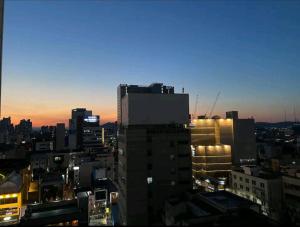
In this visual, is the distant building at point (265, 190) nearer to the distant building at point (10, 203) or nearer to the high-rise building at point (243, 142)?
the high-rise building at point (243, 142)

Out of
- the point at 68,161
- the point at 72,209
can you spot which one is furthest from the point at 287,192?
the point at 68,161

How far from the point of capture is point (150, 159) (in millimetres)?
56125

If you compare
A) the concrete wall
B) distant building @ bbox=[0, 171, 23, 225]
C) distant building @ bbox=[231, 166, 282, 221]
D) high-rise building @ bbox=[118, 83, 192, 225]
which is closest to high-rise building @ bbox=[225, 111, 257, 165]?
distant building @ bbox=[231, 166, 282, 221]

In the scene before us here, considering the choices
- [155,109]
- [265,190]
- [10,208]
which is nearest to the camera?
[155,109]

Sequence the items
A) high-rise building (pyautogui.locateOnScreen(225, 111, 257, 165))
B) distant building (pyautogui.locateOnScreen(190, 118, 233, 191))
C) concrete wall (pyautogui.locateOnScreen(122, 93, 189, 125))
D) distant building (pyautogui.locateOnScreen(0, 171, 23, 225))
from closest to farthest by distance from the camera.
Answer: concrete wall (pyautogui.locateOnScreen(122, 93, 189, 125))
distant building (pyautogui.locateOnScreen(0, 171, 23, 225))
distant building (pyautogui.locateOnScreen(190, 118, 233, 191))
high-rise building (pyautogui.locateOnScreen(225, 111, 257, 165))

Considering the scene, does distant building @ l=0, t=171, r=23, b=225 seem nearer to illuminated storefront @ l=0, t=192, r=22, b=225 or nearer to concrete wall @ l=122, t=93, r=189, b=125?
illuminated storefront @ l=0, t=192, r=22, b=225

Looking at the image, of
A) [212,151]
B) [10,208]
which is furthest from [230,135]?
[10,208]

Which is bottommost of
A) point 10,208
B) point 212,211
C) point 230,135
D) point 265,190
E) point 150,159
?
point 10,208

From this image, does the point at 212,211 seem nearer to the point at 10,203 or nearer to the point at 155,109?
the point at 155,109

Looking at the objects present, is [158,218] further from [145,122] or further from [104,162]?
[104,162]

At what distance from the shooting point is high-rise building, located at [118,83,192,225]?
54.1 meters

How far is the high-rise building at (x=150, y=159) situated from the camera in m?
54.1

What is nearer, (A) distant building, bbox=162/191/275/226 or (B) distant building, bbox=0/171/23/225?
(A) distant building, bbox=162/191/275/226

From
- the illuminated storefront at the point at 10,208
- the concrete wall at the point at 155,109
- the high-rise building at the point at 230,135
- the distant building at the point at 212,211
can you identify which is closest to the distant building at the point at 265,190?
the distant building at the point at 212,211
